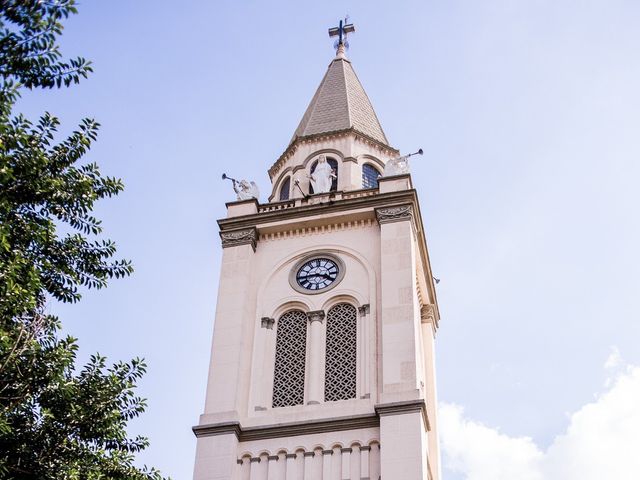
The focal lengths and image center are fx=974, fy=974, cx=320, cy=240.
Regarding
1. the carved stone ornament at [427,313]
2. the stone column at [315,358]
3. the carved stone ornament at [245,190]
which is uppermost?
the carved stone ornament at [245,190]

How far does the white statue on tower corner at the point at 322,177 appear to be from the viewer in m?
28.0

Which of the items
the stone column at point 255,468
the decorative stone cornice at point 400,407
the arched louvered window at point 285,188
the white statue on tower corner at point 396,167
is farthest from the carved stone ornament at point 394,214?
the stone column at point 255,468

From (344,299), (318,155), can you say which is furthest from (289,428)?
(318,155)

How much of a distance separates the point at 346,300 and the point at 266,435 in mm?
4404

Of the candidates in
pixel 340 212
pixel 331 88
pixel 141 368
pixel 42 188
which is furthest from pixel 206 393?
pixel 331 88

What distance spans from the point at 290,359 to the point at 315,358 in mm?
703

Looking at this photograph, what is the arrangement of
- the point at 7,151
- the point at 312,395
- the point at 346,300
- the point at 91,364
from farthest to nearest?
1. the point at 346,300
2. the point at 312,395
3. the point at 91,364
4. the point at 7,151

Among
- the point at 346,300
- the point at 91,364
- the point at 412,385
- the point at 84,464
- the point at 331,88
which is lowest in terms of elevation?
the point at 84,464

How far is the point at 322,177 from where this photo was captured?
2836 centimetres

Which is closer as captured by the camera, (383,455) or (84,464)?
(84,464)

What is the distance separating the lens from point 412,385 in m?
22.0

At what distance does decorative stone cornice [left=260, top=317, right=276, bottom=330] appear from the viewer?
2470cm

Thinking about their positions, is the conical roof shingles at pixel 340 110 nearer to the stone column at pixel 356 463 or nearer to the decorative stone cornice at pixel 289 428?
the decorative stone cornice at pixel 289 428

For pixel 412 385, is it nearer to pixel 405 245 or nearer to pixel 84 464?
pixel 405 245
